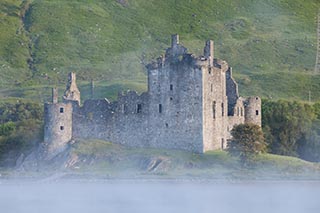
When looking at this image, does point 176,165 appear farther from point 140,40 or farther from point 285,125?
point 140,40

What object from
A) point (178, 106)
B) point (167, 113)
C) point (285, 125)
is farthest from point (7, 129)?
point (285, 125)

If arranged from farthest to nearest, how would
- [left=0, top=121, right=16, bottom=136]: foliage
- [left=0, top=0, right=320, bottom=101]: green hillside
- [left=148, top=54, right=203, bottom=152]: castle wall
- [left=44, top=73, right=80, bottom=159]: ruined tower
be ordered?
[left=0, top=0, right=320, bottom=101]: green hillside, [left=0, top=121, right=16, bottom=136]: foliage, [left=44, top=73, right=80, bottom=159]: ruined tower, [left=148, top=54, right=203, bottom=152]: castle wall

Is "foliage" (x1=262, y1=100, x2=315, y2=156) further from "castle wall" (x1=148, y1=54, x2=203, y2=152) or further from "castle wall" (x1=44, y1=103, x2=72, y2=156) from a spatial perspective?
"castle wall" (x1=44, y1=103, x2=72, y2=156)

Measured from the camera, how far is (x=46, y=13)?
183 meters

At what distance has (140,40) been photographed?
174375 mm

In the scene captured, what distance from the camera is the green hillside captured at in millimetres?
150750

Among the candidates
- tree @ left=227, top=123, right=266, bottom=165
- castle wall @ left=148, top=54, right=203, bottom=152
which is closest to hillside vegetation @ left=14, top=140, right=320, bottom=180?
tree @ left=227, top=123, right=266, bottom=165

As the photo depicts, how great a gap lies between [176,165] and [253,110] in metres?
11.8

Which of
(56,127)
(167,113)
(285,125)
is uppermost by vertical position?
(167,113)

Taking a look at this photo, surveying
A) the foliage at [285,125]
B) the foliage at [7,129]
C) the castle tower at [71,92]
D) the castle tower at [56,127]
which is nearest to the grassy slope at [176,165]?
the castle tower at [56,127]

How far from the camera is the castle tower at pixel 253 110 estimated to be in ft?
346

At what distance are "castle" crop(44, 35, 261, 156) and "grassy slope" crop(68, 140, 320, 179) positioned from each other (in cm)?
145

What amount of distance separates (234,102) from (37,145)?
14820mm

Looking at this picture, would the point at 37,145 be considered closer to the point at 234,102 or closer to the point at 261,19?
the point at 234,102
